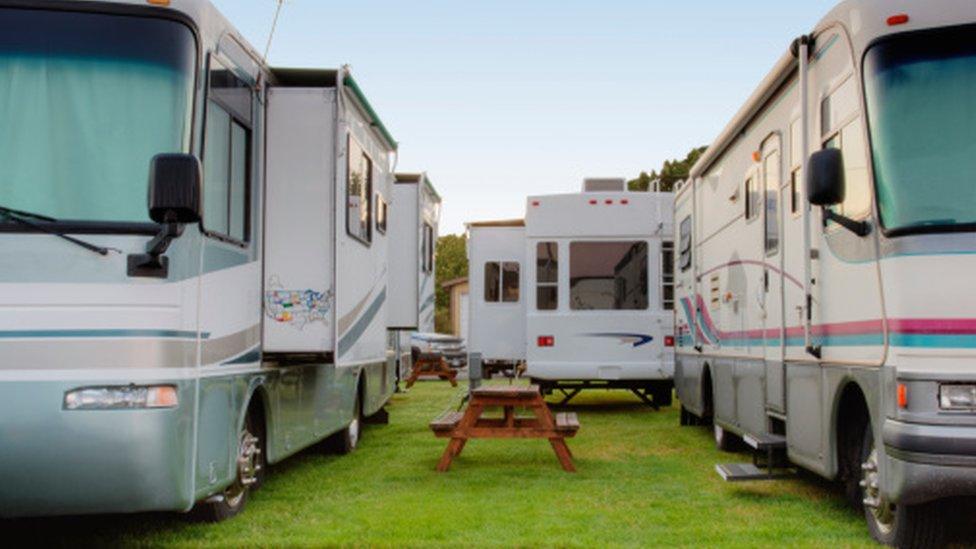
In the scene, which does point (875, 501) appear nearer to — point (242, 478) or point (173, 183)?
point (242, 478)

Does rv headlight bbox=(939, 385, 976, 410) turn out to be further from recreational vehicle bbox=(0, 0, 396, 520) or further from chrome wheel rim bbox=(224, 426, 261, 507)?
chrome wheel rim bbox=(224, 426, 261, 507)

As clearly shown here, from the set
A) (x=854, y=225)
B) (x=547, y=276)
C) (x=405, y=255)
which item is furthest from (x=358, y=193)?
(x=547, y=276)

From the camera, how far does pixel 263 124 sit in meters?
7.65

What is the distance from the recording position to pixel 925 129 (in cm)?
537

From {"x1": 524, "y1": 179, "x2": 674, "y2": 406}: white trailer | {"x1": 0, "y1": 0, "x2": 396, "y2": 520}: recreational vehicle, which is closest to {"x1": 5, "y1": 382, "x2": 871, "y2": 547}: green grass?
{"x1": 0, "y1": 0, "x2": 396, "y2": 520}: recreational vehicle

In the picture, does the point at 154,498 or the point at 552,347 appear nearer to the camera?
the point at 154,498

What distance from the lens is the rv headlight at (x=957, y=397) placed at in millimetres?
5031

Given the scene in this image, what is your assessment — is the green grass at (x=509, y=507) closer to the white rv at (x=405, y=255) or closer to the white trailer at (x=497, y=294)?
the white rv at (x=405, y=255)

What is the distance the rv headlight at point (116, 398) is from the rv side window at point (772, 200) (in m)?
4.46

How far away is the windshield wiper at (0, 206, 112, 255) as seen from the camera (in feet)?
17.1

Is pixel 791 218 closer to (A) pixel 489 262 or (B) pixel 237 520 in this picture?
(B) pixel 237 520

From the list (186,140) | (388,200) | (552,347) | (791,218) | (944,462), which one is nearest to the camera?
(944,462)

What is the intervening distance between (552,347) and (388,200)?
3.78 metres

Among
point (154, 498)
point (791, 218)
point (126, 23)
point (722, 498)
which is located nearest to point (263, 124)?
point (126, 23)
